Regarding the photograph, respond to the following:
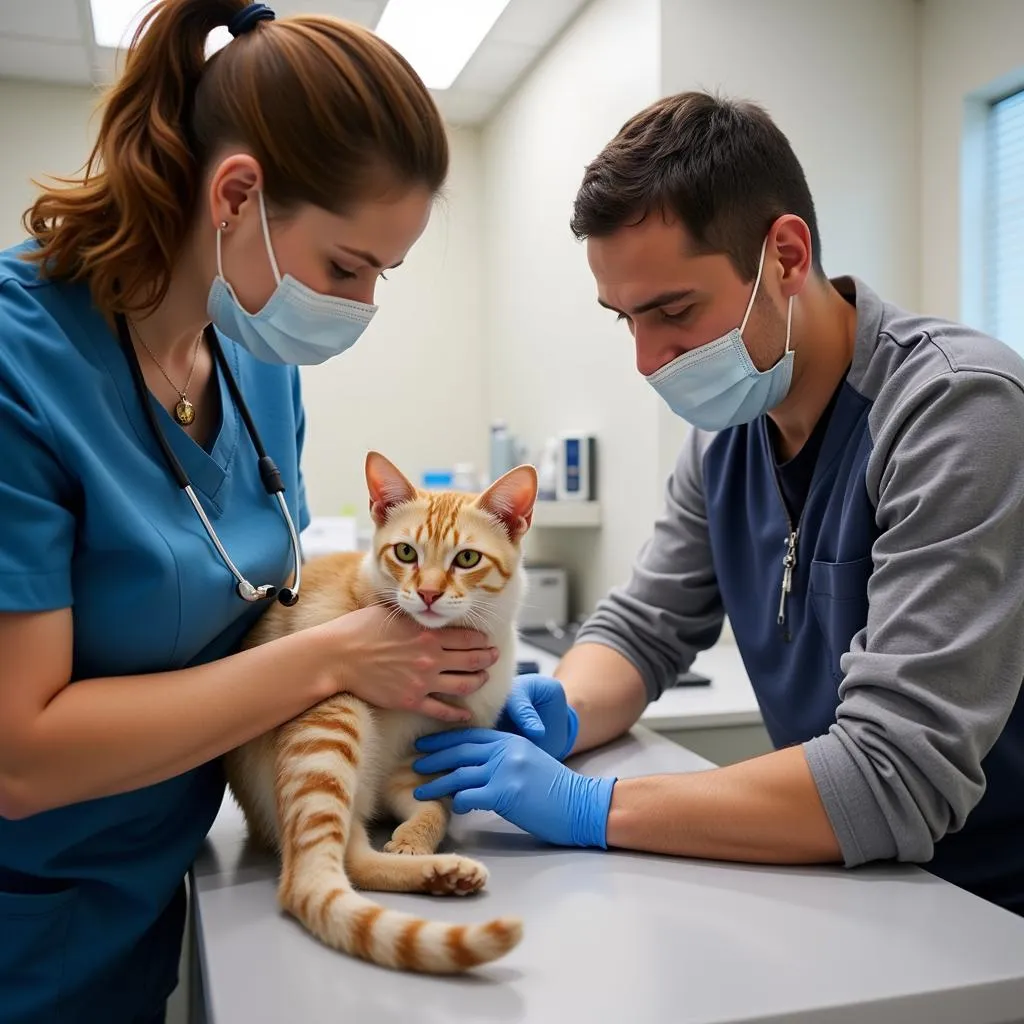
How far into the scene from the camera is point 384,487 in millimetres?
1272

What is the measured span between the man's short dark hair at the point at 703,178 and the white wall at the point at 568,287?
1.35 meters

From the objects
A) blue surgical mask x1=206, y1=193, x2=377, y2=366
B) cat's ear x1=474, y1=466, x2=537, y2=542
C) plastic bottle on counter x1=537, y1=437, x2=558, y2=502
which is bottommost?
cat's ear x1=474, y1=466, x2=537, y2=542

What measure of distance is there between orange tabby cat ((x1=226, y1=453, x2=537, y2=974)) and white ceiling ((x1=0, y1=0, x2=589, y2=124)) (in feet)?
6.32

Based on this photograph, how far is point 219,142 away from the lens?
1015mm

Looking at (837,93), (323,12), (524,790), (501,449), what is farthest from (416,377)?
(524,790)

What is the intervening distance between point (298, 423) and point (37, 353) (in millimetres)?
510

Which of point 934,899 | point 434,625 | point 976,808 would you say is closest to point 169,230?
point 434,625

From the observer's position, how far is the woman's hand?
1074 mm

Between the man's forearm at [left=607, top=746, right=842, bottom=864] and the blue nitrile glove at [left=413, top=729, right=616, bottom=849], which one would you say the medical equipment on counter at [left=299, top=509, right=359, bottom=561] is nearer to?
the blue nitrile glove at [left=413, top=729, right=616, bottom=849]

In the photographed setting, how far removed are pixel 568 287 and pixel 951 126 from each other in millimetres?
1242

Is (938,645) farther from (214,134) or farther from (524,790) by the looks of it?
(214,134)

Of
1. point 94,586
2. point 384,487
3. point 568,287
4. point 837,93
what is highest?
point 837,93

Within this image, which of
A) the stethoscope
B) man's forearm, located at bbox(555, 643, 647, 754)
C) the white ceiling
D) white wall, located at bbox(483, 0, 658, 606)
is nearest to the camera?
the stethoscope

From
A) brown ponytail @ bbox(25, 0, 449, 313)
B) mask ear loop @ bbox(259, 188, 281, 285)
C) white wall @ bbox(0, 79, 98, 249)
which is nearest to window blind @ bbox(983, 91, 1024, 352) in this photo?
Result: brown ponytail @ bbox(25, 0, 449, 313)
